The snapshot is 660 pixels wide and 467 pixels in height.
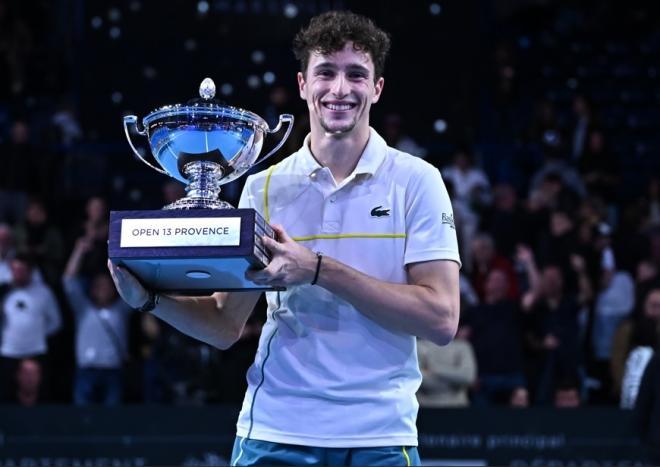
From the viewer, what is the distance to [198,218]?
326 cm

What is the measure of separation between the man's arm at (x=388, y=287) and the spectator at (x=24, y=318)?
7528 millimetres

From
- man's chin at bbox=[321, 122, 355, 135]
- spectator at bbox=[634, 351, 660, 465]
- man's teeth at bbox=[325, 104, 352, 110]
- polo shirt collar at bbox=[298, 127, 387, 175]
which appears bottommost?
spectator at bbox=[634, 351, 660, 465]

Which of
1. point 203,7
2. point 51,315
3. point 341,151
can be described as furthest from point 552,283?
point 341,151

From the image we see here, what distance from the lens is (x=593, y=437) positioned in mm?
9180

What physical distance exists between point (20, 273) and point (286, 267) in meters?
7.97

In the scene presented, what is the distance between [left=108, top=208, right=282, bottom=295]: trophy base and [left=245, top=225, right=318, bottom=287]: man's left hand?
0.08 feet

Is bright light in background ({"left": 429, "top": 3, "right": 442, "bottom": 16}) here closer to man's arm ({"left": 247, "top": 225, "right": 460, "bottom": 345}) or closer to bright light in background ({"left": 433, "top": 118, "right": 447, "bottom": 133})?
bright light in background ({"left": 433, "top": 118, "right": 447, "bottom": 133})

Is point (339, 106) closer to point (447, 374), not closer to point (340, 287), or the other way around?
point (340, 287)

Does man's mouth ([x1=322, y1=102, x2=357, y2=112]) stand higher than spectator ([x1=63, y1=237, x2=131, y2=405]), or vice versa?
man's mouth ([x1=322, y1=102, x2=357, y2=112])

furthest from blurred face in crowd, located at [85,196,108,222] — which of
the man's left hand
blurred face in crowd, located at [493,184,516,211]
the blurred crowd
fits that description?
the man's left hand

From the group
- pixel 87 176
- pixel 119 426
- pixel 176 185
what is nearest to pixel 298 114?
pixel 176 185

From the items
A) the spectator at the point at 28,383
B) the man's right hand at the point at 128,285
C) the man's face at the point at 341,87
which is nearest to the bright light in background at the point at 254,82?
the spectator at the point at 28,383

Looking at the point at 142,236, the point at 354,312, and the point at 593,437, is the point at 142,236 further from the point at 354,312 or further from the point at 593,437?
the point at 593,437

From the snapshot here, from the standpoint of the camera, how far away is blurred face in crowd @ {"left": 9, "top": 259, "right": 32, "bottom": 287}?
10.7 m
